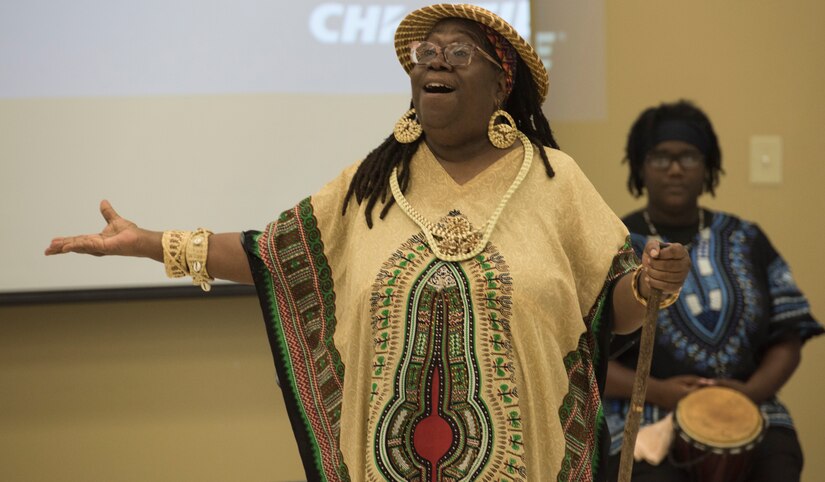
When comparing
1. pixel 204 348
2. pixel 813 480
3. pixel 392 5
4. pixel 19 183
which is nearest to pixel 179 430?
pixel 204 348

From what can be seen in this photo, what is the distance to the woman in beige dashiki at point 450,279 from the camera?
2135 mm

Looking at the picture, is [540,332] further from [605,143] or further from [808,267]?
[808,267]

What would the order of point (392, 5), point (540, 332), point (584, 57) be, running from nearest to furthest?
point (540, 332) → point (392, 5) → point (584, 57)

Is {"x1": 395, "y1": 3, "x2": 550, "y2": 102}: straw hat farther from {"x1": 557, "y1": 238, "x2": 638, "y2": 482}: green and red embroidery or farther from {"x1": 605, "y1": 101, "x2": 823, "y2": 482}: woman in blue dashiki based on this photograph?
{"x1": 605, "y1": 101, "x2": 823, "y2": 482}: woman in blue dashiki

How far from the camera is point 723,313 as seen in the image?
3.36 metres

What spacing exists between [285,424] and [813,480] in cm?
209

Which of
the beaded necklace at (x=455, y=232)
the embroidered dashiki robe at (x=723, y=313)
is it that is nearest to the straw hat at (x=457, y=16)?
the beaded necklace at (x=455, y=232)

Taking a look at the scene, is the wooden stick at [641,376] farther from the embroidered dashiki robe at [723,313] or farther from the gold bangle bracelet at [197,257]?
the embroidered dashiki robe at [723,313]

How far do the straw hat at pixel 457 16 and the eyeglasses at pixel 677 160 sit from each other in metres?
1.24

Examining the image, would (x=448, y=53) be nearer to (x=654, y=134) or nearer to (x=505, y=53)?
(x=505, y=53)

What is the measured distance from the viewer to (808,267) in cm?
424

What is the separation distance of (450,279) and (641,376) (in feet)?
1.36

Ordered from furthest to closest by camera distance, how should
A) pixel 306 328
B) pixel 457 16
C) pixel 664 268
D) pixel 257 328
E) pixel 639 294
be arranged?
pixel 257 328 → pixel 306 328 → pixel 457 16 → pixel 639 294 → pixel 664 268

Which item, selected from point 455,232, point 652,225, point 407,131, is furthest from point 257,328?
point 455,232
